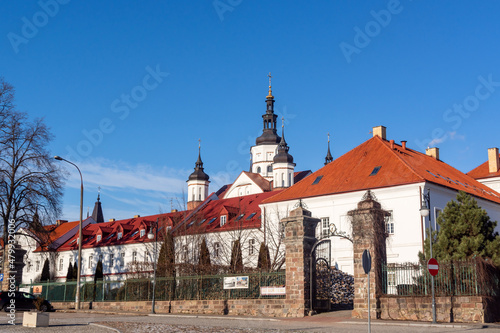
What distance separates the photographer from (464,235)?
2380 centimetres

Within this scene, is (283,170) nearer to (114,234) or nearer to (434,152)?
(114,234)

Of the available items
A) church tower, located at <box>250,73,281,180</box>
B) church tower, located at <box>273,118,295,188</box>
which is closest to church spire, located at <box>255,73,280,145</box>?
church tower, located at <box>250,73,281,180</box>

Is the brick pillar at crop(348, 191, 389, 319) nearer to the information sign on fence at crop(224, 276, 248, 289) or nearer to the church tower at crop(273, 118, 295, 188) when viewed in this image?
the information sign on fence at crop(224, 276, 248, 289)

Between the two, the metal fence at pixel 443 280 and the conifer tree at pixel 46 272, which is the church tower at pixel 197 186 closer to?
the conifer tree at pixel 46 272

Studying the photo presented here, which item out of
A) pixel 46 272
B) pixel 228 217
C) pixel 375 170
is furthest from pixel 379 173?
pixel 46 272

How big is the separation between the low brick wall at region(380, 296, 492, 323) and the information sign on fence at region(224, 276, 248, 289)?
22.7 feet

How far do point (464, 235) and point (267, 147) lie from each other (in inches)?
2789

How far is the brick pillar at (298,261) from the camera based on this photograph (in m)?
21.8

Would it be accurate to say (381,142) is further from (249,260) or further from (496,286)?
(496,286)

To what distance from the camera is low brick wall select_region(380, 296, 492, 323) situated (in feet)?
59.5

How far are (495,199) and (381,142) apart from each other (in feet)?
34.6

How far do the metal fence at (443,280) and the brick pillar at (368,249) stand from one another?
49cm

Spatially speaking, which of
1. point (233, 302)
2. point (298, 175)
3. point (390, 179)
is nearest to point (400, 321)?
point (233, 302)

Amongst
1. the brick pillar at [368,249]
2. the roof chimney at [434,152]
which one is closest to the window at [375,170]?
the roof chimney at [434,152]
